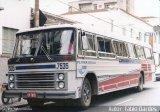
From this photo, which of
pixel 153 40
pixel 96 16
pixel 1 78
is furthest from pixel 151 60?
pixel 153 40

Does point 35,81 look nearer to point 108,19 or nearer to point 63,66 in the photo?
point 63,66

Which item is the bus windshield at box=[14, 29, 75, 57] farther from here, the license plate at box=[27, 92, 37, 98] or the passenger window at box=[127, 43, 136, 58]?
the passenger window at box=[127, 43, 136, 58]

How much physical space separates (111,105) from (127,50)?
185 inches

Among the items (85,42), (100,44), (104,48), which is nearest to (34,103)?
(85,42)

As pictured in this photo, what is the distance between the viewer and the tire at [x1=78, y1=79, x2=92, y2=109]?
38.4 feet

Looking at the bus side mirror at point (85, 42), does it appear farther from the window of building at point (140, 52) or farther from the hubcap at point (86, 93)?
the window of building at point (140, 52)

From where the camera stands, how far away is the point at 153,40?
169 ft

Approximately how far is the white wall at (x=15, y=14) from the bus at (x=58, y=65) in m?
6.33

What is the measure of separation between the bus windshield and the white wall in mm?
6351

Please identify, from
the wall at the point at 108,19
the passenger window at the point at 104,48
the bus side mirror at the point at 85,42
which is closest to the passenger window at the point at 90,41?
the bus side mirror at the point at 85,42

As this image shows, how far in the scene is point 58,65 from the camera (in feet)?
36.5

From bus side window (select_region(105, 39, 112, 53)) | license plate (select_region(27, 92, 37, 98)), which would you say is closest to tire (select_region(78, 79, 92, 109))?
license plate (select_region(27, 92, 37, 98))

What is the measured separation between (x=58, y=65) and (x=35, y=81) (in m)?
0.94

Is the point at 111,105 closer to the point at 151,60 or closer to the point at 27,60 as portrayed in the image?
the point at 27,60
